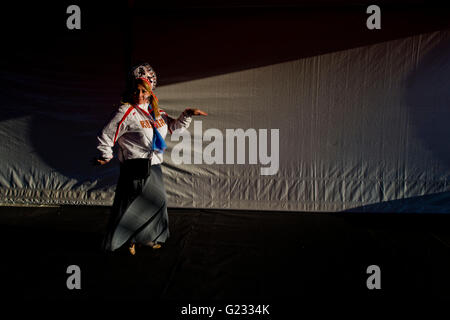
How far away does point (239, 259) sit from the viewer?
2.33 m

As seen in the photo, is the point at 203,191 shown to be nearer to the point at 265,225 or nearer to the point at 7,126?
the point at 265,225

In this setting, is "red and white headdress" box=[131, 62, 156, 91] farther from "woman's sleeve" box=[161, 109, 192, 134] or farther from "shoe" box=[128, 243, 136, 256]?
"shoe" box=[128, 243, 136, 256]

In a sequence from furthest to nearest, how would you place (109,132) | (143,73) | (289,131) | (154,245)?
(289,131)
(154,245)
(143,73)
(109,132)

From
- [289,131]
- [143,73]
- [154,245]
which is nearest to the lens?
[143,73]

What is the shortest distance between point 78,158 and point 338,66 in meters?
3.28

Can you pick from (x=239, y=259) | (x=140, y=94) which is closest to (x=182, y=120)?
(x=140, y=94)

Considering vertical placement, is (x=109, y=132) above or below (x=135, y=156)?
above

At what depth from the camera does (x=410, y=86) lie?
10.6ft

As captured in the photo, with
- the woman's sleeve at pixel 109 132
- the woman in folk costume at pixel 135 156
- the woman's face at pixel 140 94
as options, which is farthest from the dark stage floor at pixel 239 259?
the woman's face at pixel 140 94

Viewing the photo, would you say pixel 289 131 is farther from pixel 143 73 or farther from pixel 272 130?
pixel 143 73

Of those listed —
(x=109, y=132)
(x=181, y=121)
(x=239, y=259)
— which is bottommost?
(x=239, y=259)

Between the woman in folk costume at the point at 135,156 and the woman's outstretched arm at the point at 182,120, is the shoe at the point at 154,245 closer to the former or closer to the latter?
the woman in folk costume at the point at 135,156

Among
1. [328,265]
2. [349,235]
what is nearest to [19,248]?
[328,265]

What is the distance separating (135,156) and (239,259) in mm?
1150
